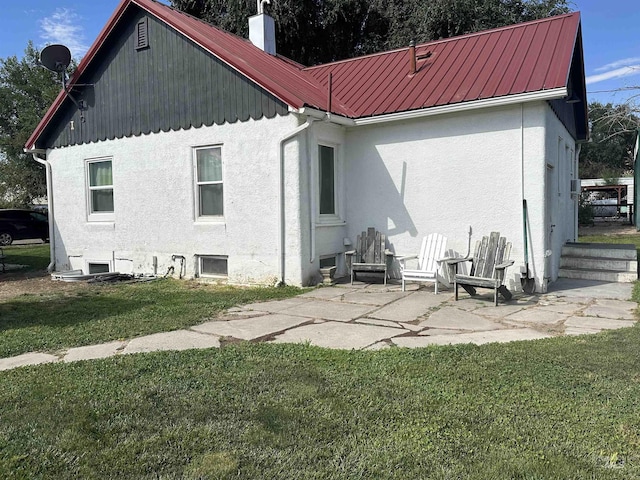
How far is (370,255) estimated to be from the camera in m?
9.15

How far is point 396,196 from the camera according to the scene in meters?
9.12

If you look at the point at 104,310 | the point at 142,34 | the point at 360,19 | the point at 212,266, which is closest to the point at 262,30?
the point at 142,34

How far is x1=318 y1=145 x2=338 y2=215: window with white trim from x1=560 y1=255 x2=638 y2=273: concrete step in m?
4.58

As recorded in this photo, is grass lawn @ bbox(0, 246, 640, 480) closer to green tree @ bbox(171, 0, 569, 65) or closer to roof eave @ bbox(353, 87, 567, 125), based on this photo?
roof eave @ bbox(353, 87, 567, 125)

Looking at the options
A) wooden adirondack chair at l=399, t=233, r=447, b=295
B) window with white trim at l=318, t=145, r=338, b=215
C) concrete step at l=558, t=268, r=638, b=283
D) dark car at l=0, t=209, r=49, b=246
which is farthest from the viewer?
dark car at l=0, t=209, r=49, b=246

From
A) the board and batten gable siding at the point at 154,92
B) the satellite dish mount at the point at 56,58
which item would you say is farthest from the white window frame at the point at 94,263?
the satellite dish mount at the point at 56,58

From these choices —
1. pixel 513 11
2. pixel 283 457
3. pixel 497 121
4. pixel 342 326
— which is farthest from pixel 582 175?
pixel 283 457

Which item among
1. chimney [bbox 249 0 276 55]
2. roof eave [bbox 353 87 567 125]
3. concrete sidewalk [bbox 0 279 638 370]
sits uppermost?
chimney [bbox 249 0 276 55]

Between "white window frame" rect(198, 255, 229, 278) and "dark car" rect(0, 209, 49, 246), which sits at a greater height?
"dark car" rect(0, 209, 49, 246)

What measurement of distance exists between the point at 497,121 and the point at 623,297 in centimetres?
329

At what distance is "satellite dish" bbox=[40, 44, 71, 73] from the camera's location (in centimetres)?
1055

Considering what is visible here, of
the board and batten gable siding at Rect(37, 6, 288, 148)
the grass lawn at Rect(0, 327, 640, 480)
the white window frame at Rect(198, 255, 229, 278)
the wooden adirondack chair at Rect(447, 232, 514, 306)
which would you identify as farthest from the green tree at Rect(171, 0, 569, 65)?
the grass lawn at Rect(0, 327, 640, 480)

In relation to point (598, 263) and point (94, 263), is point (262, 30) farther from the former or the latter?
point (598, 263)

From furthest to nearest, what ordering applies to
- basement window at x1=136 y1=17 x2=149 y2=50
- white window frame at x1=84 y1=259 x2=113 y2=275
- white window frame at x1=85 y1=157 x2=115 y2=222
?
white window frame at x1=84 y1=259 x2=113 y2=275, white window frame at x1=85 y1=157 x2=115 y2=222, basement window at x1=136 y1=17 x2=149 y2=50
